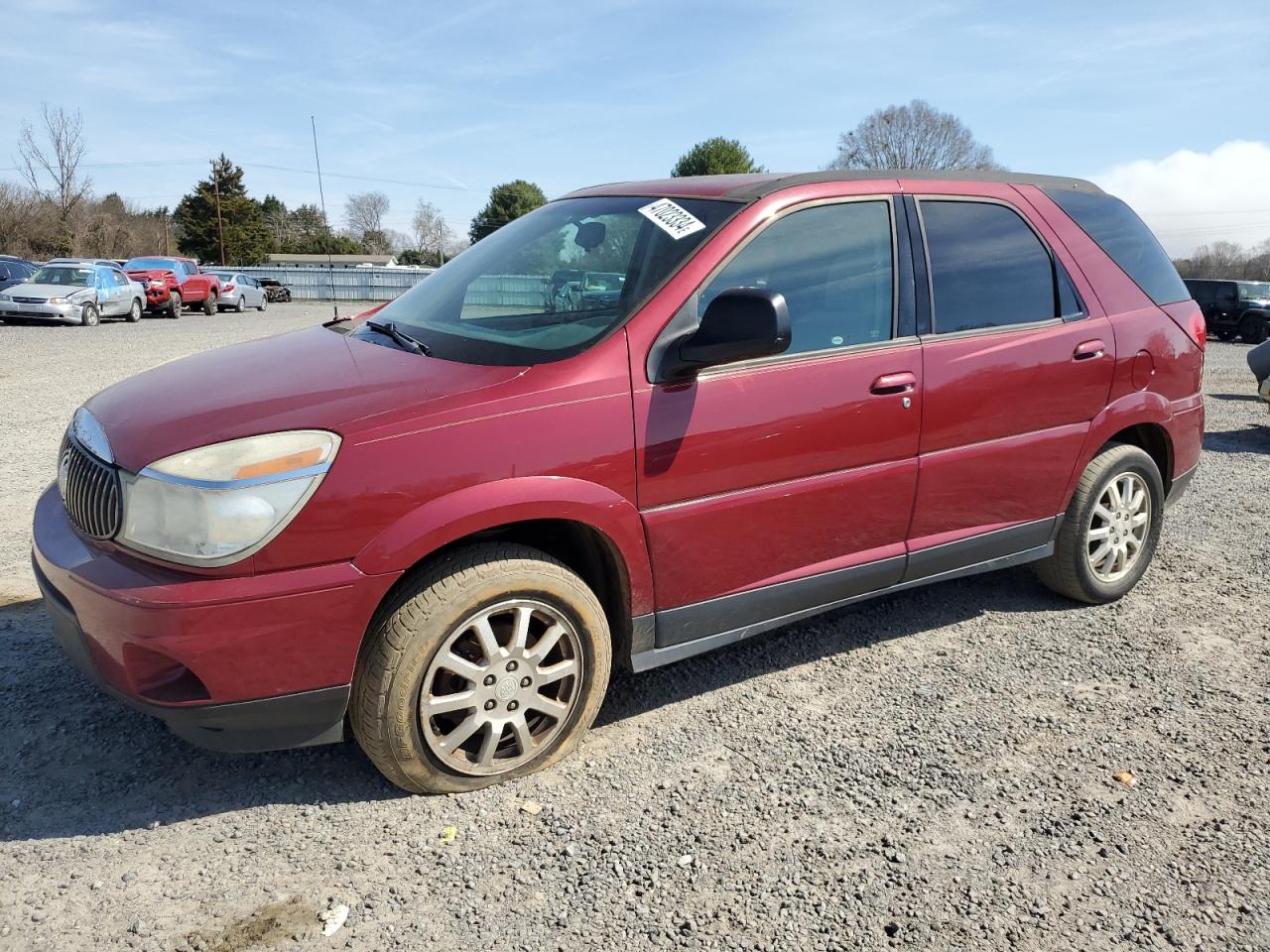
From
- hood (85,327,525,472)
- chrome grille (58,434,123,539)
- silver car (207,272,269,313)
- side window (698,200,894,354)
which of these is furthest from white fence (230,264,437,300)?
chrome grille (58,434,123,539)

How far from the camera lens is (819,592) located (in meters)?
3.53

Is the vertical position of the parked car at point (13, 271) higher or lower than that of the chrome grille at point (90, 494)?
higher

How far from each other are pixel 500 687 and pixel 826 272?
186cm

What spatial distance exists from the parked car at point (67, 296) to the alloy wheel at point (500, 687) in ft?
75.5

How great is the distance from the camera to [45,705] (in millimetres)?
3391

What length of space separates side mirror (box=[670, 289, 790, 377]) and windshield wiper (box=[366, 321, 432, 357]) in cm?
87

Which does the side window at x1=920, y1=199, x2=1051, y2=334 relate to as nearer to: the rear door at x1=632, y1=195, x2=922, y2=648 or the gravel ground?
the rear door at x1=632, y1=195, x2=922, y2=648

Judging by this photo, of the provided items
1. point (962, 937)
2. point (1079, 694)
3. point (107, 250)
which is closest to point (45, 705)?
point (962, 937)

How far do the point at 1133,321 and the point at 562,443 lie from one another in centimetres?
291

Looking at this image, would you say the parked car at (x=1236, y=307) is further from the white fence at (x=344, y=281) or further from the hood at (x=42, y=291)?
the white fence at (x=344, y=281)

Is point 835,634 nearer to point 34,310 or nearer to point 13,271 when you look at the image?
point 34,310

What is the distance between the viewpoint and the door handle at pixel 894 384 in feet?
11.3

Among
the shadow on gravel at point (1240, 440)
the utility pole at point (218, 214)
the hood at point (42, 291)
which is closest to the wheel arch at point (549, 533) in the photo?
the shadow on gravel at point (1240, 440)

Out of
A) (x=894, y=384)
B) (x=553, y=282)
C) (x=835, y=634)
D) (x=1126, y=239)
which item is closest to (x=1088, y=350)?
(x=1126, y=239)
